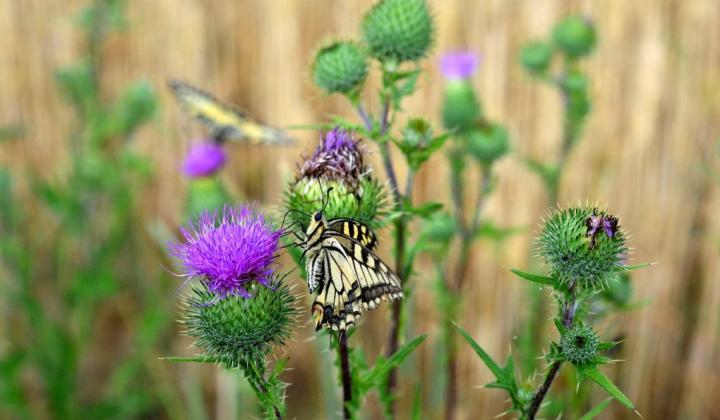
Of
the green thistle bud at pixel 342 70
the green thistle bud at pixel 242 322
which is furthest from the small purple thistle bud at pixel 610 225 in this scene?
the green thistle bud at pixel 342 70

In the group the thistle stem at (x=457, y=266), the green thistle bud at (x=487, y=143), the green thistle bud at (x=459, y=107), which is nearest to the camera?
the thistle stem at (x=457, y=266)

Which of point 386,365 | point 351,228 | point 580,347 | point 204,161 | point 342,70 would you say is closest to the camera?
point 580,347

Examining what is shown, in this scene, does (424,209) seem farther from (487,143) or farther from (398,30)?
(487,143)

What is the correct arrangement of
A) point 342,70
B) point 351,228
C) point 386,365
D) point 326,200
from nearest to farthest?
point 386,365 < point 351,228 < point 326,200 < point 342,70

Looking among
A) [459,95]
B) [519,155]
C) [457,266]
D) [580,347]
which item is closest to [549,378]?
[580,347]

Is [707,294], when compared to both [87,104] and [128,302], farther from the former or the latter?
[128,302]

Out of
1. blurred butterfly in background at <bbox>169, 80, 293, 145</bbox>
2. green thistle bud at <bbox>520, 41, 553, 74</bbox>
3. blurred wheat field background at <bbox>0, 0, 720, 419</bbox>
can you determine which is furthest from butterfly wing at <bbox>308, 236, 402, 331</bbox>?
green thistle bud at <bbox>520, 41, 553, 74</bbox>

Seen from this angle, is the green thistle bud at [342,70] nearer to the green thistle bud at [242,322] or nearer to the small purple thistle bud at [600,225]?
the green thistle bud at [242,322]
